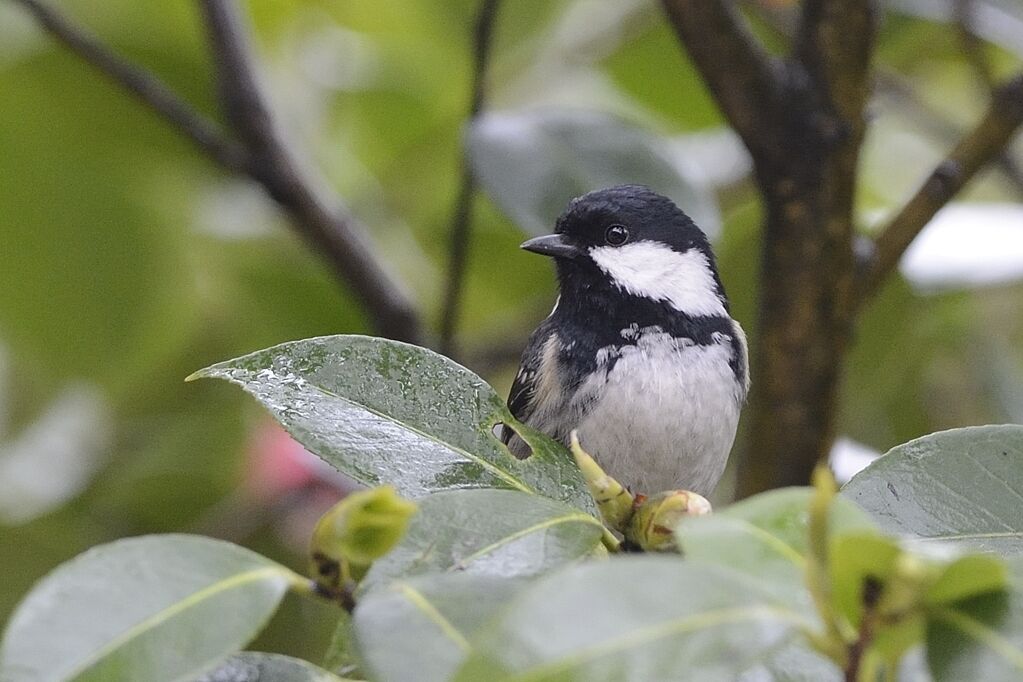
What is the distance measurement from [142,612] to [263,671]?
0.16 metres

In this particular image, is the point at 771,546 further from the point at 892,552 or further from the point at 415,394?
the point at 415,394

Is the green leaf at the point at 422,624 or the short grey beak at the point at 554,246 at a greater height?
the green leaf at the point at 422,624

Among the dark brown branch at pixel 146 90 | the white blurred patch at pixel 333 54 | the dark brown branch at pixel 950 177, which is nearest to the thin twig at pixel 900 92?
the dark brown branch at pixel 950 177

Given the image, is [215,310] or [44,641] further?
[215,310]

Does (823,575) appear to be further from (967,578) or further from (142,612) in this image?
(142,612)

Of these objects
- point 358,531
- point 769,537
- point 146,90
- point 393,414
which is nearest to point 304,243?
point 146,90

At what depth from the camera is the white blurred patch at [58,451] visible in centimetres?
245

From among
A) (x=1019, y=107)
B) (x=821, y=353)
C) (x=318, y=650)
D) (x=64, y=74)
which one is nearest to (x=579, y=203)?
(x=821, y=353)

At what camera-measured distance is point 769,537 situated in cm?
75

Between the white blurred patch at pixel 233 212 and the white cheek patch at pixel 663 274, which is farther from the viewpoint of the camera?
the white blurred patch at pixel 233 212

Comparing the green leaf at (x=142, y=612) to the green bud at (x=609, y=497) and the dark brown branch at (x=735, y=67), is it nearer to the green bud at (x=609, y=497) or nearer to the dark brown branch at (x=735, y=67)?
the green bud at (x=609, y=497)

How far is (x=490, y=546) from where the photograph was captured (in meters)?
0.87

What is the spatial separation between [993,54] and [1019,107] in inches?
51.7

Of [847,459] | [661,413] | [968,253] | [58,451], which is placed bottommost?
[58,451]
